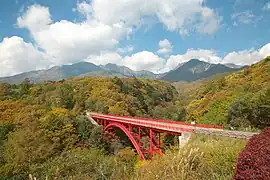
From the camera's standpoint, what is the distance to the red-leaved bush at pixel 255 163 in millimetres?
5844

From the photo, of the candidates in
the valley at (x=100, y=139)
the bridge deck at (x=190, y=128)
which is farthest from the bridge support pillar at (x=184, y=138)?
the valley at (x=100, y=139)

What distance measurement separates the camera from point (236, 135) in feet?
54.2

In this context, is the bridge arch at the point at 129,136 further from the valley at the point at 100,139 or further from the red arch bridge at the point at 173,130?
the valley at the point at 100,139

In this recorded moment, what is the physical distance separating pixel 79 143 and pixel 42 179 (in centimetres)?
2856

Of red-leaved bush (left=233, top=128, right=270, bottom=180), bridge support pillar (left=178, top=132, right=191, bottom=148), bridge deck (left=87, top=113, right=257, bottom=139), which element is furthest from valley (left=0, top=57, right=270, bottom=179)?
red-leaved bush (left=233, top=128, right=270, bottom=180)

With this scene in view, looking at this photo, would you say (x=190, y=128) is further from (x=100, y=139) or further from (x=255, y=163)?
(x=100, y=139)

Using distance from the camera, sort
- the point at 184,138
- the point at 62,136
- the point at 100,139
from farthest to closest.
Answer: the point at 100,139 < the point at 62,136 < the point at 184,138

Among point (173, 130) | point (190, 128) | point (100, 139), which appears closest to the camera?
point (190, 128)

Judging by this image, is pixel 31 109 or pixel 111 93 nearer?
pixel 31 109

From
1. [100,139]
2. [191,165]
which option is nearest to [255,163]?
[191,165]

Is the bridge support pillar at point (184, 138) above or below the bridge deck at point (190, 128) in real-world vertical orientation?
below

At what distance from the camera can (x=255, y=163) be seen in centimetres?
620

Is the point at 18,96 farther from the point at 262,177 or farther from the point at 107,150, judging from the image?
the point at 262,177

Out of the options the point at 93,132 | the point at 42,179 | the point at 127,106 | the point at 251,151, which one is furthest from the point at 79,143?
the point at 251,151
